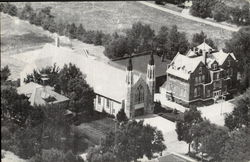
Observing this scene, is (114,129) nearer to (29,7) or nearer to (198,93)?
(198,93)

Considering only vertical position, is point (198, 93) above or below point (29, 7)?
below

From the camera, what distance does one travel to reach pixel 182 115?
1182 inches

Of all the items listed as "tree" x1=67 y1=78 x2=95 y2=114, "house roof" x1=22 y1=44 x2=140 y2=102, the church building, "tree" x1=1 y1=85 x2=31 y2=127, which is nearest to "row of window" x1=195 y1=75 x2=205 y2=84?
the church building

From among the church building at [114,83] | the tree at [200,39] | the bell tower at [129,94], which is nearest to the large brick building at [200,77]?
the church building at [114,83]

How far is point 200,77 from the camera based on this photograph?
32344 mm

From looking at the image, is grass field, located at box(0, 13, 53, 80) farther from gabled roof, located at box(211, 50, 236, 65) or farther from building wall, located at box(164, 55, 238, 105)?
gabled roof, located at box(211, 50, 236, 65)

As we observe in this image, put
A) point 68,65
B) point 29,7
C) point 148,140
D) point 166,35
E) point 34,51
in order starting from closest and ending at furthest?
point 148,140 < point 68,65 < point 34,51 < point 166,35 < point 29,7

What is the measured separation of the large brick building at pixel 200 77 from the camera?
32031mm

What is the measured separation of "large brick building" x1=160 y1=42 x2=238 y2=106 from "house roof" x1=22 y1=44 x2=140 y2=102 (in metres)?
2.58

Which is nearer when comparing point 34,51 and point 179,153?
point 179,153

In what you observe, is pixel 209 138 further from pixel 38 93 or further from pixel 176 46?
pixel 176 46

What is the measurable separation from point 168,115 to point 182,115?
2.18ft

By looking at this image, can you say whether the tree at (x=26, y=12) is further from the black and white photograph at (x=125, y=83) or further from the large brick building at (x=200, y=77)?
the large brick building at (x=200, y=77)

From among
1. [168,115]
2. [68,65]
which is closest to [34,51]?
[68,65]
